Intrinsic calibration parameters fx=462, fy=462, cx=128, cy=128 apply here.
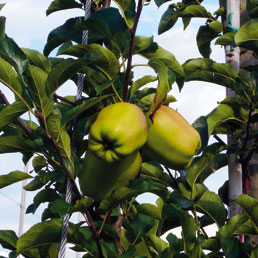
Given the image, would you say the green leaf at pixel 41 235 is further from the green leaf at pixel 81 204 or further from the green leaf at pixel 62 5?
the green leaf at pixel 62 5

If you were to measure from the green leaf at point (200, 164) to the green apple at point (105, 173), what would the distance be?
397mm

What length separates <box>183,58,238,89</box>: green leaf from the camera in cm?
143

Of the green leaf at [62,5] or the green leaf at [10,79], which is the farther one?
the green leaf at [62,5]

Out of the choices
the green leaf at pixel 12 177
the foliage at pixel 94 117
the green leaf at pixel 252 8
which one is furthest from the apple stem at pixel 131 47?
the green leaf at pixel 252 8

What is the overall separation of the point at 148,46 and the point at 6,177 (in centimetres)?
44

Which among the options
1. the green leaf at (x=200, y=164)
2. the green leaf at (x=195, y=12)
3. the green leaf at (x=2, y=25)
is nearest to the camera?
the green leaf at (x=2, y=25)

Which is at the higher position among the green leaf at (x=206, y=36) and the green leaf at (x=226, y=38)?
the green leaf at (x=226, y=38)

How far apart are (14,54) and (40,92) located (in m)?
0.09

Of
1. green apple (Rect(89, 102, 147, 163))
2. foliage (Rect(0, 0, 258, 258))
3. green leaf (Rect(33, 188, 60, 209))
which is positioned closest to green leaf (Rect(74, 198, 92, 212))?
foliage (Rect(0, 0, 258, 258))

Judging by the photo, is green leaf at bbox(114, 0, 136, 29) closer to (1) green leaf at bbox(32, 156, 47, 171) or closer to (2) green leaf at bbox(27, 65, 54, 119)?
(2) green leaf at bbox(27, 65, 54, 119)

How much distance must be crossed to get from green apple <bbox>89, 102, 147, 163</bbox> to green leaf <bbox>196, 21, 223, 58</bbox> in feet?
3.02

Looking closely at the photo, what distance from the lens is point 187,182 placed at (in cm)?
133

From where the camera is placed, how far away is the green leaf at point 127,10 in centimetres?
97

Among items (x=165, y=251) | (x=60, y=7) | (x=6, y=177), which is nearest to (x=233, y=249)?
(x=165, y=251)
